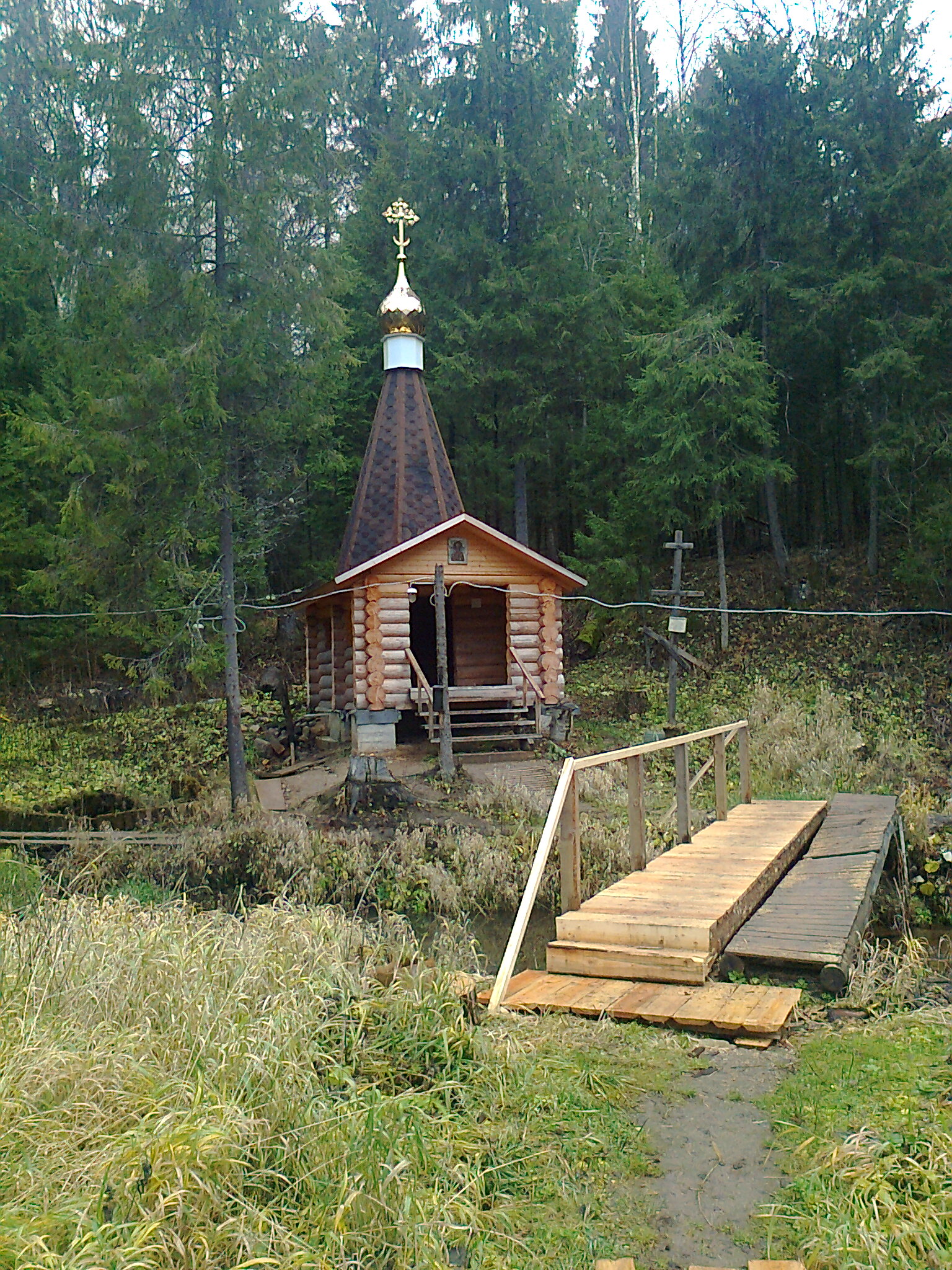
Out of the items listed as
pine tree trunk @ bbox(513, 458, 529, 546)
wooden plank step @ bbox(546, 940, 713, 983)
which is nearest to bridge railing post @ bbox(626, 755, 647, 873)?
wooden plank step @ bbox(546, 940, 713, 983)

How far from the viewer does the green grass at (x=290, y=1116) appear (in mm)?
3053

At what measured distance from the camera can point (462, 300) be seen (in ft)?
75.3

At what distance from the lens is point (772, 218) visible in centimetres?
2055

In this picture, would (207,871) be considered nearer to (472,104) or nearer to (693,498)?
(693,498)

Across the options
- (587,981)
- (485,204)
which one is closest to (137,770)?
(587,981)

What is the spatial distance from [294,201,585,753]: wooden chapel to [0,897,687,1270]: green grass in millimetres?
9699

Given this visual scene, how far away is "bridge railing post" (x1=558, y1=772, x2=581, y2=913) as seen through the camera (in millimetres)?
6668

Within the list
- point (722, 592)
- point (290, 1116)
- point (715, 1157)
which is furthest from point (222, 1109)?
point (722, 592)

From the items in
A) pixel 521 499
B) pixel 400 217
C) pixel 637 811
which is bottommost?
pixel 637 811

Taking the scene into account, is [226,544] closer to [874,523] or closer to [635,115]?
[874,523]

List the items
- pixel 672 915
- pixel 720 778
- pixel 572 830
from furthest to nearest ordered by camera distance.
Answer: pixel 720 778
pixel 572 830
pixel 672 915

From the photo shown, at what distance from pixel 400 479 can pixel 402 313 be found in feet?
8.95

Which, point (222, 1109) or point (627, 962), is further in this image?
point (627, 962)

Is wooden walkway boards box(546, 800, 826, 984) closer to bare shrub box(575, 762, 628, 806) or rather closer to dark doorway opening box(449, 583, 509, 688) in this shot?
bare shrub box(575, 762, 628, 806)
